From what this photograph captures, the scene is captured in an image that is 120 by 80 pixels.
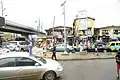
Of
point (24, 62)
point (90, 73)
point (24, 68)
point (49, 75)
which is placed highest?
point (24, 62)

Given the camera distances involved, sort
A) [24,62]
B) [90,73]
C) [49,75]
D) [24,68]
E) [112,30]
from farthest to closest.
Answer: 1. [112,30]
2. [90,73]
3. [49,75]
4. [24,62]
5. [24,68]

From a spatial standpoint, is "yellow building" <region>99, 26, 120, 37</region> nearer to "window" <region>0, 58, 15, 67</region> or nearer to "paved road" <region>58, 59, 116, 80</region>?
"paved road" <region>58, 59, 116, 80</region>

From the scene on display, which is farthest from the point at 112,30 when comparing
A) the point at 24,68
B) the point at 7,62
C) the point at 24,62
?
the point at 7,62

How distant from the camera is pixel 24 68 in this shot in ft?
34.2

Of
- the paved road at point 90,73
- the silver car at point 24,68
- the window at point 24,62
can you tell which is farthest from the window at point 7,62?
the paved road at point 90,73

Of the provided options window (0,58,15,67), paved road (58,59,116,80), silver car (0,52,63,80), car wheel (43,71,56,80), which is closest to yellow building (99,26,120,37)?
paved road (58,59,116,80)

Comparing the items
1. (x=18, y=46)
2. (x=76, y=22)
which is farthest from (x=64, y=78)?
(x=76, y=22)

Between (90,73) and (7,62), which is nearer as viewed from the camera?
(7,62)

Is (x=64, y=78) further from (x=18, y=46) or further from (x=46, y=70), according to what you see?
(x=18, y=46)

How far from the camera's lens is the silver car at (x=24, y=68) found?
400 inches

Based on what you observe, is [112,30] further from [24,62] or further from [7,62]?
[7,62]

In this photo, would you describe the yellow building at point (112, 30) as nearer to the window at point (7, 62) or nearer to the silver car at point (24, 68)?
the silver car at point (24, 68)

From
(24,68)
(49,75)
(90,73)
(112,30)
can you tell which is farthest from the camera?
(112,30)

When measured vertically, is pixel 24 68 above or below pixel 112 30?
below
